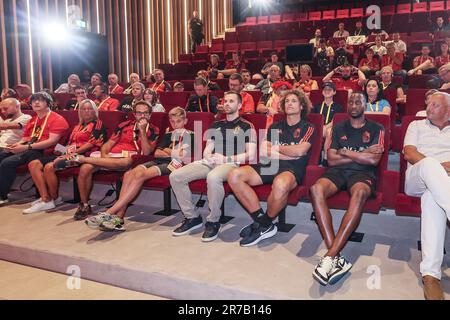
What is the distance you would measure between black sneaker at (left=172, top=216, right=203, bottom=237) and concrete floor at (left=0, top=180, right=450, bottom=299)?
0.05 metres

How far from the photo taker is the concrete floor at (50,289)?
2.02 meters

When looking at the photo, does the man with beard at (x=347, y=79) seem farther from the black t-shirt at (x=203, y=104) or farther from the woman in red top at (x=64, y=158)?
the woman in red top at (x=64, y=158)

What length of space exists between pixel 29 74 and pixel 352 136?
16.2 ft

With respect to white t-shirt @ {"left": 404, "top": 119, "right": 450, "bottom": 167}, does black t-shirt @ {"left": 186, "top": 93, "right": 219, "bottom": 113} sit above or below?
above

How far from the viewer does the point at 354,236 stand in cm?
248

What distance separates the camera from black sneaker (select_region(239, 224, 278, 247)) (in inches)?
93.0

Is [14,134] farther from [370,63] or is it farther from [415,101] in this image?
[370,63]

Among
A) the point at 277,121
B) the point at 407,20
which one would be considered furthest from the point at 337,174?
the point at 407,20

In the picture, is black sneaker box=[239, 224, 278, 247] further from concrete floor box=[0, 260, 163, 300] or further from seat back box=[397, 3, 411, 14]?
seat back box=[397, 3, 411, 14]

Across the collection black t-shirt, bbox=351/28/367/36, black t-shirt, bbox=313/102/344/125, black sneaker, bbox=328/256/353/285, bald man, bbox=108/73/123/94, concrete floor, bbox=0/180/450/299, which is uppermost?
black t-shirt, bbox=351/28/367/36

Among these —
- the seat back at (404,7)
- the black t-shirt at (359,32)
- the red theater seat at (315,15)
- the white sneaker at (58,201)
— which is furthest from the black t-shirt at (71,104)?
the seat back at (404,7)

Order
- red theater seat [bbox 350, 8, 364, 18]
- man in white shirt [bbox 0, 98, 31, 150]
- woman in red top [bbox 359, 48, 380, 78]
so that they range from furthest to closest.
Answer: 1. red theater seat [bbox 350, 8, 364, 18]
2. woman in red top [bbox 359, 48, 380, 78]
3. man in white shirt [bbox 0, 98, 31, 150]

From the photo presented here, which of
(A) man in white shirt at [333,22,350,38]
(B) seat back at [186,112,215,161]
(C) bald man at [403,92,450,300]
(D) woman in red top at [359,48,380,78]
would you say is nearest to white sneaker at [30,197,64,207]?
(B) seat back at [186,112,215,161]

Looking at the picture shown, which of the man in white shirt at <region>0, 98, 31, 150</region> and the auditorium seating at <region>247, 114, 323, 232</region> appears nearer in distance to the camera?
the auditorium seating at <region>247, 114, 323, 232</region>
